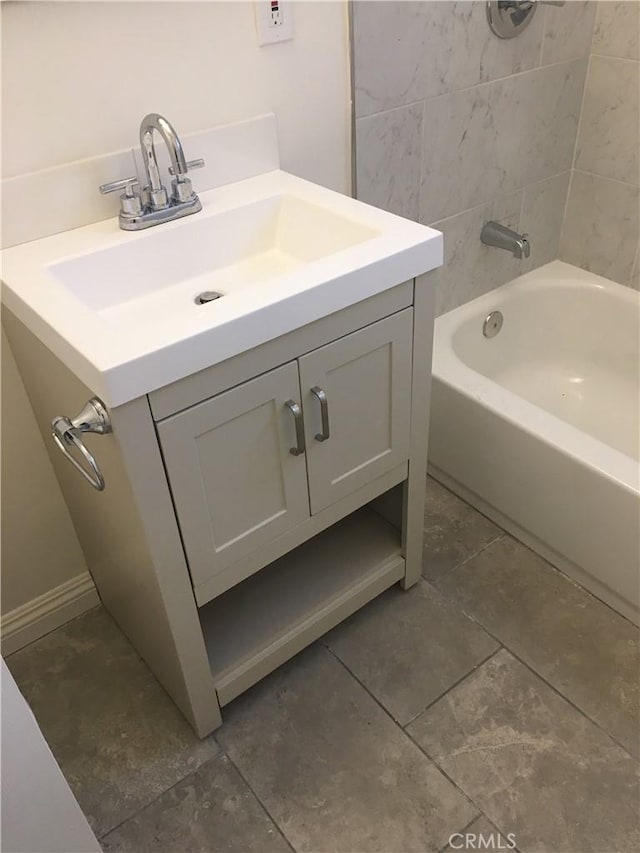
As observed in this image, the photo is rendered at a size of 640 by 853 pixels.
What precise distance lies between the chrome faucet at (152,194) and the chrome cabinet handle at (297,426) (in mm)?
418

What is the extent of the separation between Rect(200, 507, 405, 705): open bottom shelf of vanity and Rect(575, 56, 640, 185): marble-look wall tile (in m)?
1.16

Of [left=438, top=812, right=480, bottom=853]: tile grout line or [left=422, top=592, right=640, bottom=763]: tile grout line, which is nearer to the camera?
[left=438, top=812, right=480, bottom=853]: tile grout line

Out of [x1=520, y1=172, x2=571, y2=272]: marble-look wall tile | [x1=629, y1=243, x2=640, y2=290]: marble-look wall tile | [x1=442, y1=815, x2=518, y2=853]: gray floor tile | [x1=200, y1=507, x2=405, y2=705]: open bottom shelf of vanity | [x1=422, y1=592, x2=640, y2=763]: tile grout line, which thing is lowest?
[x1=442, y1=815, x2=518, y2=853]: gray floor tile

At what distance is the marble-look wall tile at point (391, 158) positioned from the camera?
1625 mm

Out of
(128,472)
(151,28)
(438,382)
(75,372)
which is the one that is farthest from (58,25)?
(438,382)

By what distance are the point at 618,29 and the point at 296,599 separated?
1.60 meters

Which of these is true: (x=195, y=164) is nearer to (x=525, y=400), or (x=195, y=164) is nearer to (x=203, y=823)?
(x=525, y=400)

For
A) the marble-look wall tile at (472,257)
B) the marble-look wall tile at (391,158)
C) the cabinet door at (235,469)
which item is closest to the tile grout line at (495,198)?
the marble-look wall tile at (472,257)

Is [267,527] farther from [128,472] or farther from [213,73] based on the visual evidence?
[213,73]

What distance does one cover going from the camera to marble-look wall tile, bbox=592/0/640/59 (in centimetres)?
181

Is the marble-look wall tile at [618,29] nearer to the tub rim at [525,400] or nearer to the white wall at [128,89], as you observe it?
the tub rim at [525,400]

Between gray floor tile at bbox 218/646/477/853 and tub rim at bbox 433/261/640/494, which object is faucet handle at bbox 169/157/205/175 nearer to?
tub rim at bbox 433/261/640/494

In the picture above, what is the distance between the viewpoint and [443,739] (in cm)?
144

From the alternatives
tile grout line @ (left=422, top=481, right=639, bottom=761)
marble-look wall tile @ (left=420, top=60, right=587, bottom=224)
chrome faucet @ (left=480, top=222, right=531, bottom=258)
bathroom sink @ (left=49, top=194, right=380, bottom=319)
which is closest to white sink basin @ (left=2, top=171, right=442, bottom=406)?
bathroom sink @ (left=49, top=194, right=380, bottom=319)
